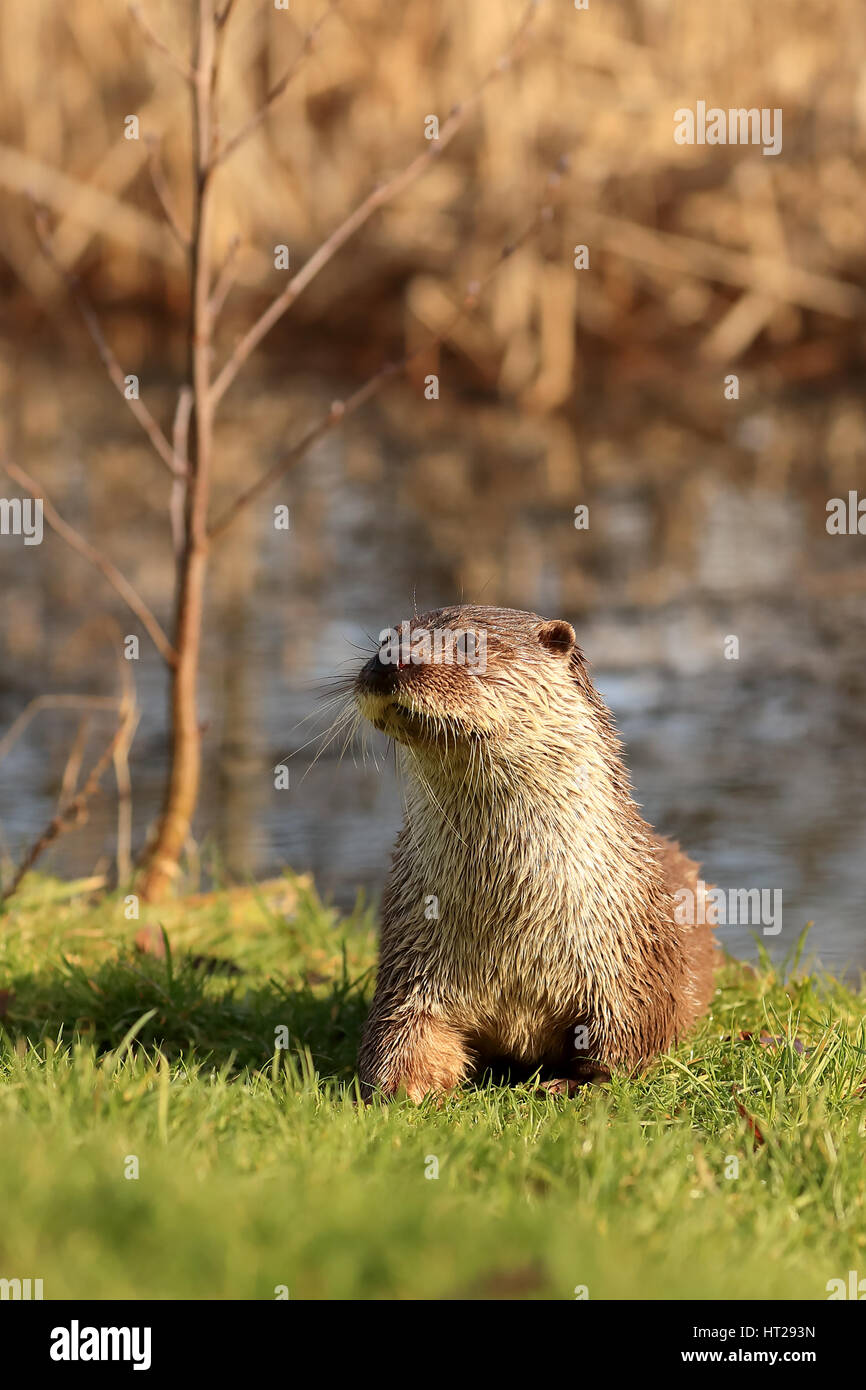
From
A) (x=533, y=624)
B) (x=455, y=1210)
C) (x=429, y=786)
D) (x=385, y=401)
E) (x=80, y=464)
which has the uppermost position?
(x=385, y=401)

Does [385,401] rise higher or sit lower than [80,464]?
higher

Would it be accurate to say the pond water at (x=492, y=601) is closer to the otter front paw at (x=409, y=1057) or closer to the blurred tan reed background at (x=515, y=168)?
the blurred tan reed background at (x=515, y=168)

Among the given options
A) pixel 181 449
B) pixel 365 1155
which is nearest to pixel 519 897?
pixel 365 1155

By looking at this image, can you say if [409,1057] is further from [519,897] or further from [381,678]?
[381,678]

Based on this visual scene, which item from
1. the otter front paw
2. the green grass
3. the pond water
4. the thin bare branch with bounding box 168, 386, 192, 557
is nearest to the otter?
the otter front paw

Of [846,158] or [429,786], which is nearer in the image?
[429,786]

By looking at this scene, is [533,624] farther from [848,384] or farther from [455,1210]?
[848,384]

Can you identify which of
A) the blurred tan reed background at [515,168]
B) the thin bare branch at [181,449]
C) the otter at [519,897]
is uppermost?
the blurred tan reed background at [515,168]

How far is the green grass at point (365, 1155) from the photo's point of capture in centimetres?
264

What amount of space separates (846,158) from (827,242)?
28.7 inches

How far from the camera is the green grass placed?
2637mm

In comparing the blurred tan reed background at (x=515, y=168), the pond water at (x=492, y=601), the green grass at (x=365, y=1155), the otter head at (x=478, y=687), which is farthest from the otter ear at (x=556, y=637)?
the blurred tan reed background at (x=515, y=168)

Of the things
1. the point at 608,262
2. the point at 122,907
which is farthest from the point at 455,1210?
the point at 608,262

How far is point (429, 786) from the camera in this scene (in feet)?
12.9
